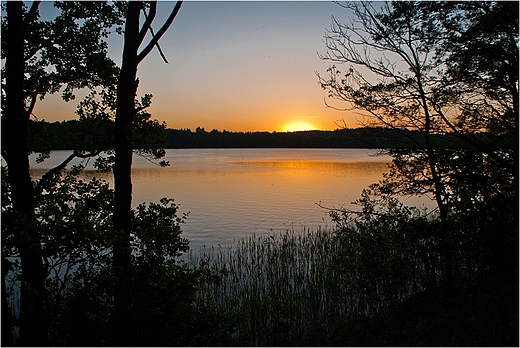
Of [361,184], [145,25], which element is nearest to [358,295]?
[145,25]

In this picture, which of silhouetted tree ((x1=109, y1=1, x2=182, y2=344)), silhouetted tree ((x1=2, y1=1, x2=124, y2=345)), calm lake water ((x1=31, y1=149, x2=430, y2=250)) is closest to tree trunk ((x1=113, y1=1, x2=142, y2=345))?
silhouetted tree ((x1=109, y1=1, x2=182, y2=344))

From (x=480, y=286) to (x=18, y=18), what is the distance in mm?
9429

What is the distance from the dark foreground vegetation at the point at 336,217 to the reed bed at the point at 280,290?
0.08 m

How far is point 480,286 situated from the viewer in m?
7.65

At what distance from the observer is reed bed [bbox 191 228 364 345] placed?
820 centimetres

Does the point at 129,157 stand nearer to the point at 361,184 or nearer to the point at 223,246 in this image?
the point at 223,246

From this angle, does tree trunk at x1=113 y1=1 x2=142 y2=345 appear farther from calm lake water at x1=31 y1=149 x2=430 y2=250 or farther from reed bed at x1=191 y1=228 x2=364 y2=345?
calm lake water at x1=31 y1=149 x2=430 y2=250

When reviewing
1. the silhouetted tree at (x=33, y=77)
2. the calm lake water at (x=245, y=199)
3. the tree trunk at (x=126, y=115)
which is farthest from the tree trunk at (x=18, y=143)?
the calm lake water at (x=245, y=199)

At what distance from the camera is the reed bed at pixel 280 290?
8.20m

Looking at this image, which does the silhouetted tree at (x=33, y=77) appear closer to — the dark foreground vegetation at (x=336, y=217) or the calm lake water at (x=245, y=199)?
the dark foreground vegetation at (x=336, y=217)

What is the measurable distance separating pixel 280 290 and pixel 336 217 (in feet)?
9.04

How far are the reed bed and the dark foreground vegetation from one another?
78 millimetres

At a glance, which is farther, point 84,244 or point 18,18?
point 18,18

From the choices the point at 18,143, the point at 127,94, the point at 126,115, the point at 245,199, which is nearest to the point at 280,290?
the point at 126,115
